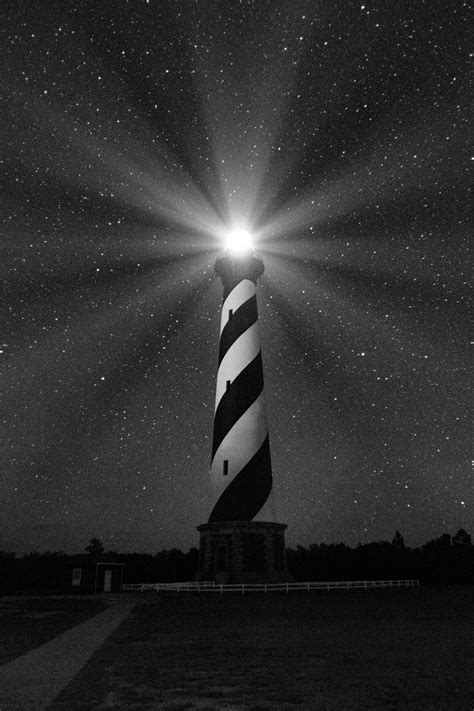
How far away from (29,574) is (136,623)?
88.8ft

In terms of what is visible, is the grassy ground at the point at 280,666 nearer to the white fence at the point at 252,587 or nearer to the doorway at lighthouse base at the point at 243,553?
the white fence at the point at 252,587

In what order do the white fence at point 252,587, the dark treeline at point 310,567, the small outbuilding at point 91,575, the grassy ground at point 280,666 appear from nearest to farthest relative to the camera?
the grassy ground at point 280,666
the white fence at point 252,587
the small outbuilding at point 91,575
the dark treeline at point 310,567

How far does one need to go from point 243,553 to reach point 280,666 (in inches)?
776

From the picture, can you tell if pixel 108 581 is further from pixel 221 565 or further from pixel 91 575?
pixel 221 565

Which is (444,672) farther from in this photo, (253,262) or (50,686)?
(253,262)

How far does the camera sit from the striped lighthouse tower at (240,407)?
27672 millimetres

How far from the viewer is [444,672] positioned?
718 cm

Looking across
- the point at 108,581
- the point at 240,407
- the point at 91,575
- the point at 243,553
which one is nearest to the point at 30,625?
the point at 243,553

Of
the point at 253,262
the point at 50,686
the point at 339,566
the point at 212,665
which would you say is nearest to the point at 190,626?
the point at 212,665

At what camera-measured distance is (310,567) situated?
1871 inches

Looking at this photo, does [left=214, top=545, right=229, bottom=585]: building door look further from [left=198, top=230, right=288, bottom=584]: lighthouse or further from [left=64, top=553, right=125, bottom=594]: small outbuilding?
[left=64, top=553, right=125, bottom=594]: small outbuilding

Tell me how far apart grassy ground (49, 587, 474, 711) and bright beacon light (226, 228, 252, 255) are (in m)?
23.0

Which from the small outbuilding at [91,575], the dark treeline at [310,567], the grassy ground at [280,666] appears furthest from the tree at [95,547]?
the grassy ground at [280,666]

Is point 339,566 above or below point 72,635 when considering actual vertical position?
above
